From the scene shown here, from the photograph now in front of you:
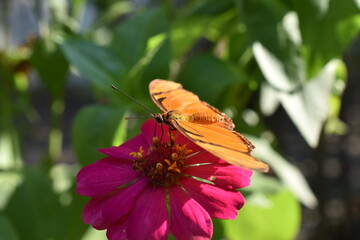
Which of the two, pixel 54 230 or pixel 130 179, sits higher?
pixel 130 179

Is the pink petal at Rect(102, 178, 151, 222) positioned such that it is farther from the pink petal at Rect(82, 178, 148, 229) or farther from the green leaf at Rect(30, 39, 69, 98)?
the green leaf at Rect(30, 39, 69, 98)

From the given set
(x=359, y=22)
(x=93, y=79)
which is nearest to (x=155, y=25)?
(x=93, y=79)

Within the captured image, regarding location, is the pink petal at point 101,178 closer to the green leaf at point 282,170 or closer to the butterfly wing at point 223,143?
the butterfly wing at point 223,143

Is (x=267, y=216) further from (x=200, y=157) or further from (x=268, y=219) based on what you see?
(x=200, y=157)

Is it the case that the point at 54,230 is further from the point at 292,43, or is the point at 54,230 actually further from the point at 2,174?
the point at 292,43

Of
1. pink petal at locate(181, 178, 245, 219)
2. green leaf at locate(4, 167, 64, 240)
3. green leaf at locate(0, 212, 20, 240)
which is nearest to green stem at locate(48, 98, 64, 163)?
green leaf at locate(4, 167, 64, 240)

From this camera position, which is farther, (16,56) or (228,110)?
(16,56)

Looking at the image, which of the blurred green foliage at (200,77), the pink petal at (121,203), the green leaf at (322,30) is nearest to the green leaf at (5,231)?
the blurred green foliage at (200,77)
